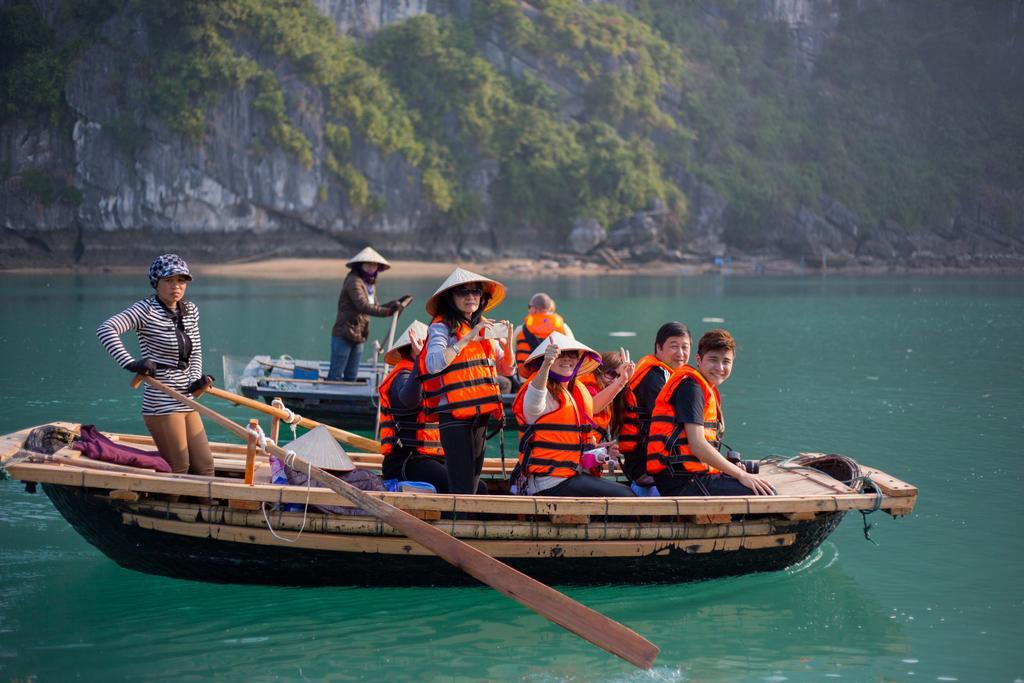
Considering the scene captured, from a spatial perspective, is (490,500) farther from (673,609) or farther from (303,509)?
(673,609)

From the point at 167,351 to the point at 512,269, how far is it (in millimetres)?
50803

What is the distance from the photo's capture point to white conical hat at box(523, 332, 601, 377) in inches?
252

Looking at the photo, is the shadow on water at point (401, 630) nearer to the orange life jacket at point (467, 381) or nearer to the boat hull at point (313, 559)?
the boat hull at point (313, 559)

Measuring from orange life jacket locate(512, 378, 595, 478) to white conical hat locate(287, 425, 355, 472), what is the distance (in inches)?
47.7

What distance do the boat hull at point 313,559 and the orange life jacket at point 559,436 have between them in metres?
0.58

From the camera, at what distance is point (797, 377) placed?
1805cm

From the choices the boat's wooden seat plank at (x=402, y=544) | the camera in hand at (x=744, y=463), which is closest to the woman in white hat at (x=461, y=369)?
the boat's wooden seat plank at (x=402, y=544)

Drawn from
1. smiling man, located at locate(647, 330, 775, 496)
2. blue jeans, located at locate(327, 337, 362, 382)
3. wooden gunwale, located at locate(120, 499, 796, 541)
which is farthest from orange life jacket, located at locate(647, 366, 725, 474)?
blue jeans, located at locate(327, 337, 362, 382)

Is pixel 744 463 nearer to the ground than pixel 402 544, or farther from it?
farther from it

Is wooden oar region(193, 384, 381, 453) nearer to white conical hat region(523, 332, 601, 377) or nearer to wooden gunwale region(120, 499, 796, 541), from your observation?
wooden gunwale region(120, 499, 796, 541)

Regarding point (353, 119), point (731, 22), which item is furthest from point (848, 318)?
point (731, 22)

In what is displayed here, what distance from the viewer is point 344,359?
507 inches

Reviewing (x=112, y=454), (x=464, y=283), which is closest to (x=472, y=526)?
(x=464, y=283)

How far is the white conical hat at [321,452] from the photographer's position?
683cm
